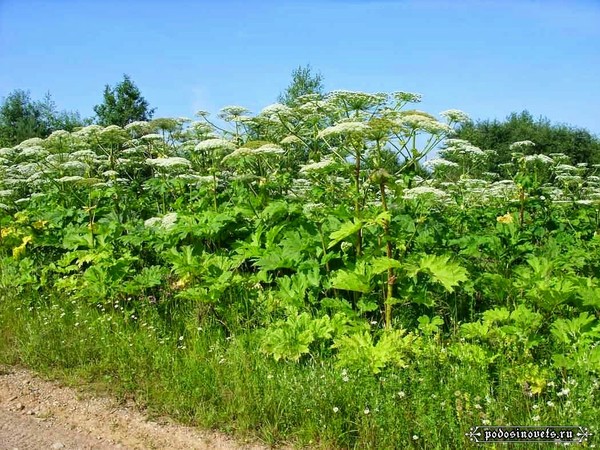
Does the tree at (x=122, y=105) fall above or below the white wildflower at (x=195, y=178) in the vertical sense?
above

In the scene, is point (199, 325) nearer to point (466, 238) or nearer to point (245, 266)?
point (245, 266)

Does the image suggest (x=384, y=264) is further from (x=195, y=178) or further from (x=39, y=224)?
(x=39, y=224)

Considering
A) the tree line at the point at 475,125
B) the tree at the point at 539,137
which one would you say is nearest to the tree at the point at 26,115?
the tree line at the point at 475,125

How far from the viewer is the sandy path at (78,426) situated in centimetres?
398

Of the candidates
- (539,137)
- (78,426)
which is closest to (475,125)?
(539,137)

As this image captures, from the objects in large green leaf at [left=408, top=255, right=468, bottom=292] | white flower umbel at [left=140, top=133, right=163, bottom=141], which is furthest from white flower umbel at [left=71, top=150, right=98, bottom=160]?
large green leaf at [left=408, top=255, right=468, bottom=292]

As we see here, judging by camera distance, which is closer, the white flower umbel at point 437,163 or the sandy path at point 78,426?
the sandy path at point 78,426

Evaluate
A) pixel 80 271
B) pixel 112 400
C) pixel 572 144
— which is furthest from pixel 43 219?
pixel 572 144

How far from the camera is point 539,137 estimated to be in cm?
3831

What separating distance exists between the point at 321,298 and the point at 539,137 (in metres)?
36.7

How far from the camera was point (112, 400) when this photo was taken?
455cm

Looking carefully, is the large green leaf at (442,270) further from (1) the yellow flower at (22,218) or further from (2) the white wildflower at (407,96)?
(1) the yellow flower at (22,218)

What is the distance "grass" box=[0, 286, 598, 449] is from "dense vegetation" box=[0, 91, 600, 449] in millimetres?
16

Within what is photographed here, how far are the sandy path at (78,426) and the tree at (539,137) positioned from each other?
3432cm
